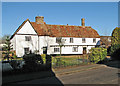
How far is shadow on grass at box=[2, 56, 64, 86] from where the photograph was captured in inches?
397

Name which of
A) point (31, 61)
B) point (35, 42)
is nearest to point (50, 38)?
point (35, 42)

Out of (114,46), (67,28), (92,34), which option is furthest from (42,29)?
(114,46)

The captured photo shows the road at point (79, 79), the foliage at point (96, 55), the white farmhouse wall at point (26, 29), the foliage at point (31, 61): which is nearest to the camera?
the road at point (79, 79)

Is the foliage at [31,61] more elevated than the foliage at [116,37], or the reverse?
the foliage at [116,37]

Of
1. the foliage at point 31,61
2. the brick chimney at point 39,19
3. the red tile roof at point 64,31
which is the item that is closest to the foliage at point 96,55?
the foliage at point 31,61

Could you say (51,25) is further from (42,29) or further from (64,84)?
(64,84)

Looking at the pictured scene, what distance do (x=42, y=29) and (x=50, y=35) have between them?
2.55m

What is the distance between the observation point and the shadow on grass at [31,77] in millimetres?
10085

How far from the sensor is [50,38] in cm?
2895

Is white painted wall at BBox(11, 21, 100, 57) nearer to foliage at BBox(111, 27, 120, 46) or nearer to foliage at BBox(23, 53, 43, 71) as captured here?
foliage at BBox(111, 27, 120, 46)

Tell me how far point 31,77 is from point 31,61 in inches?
86.8

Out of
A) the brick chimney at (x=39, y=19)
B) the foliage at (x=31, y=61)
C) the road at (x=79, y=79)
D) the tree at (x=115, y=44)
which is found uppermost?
the brick chimney at (x=39, y=19)

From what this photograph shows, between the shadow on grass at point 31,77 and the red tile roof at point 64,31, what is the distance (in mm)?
15111

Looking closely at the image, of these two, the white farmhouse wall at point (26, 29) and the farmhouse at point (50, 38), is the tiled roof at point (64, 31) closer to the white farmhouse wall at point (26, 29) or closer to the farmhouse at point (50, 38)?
the farmhouse at point (50, 38)
